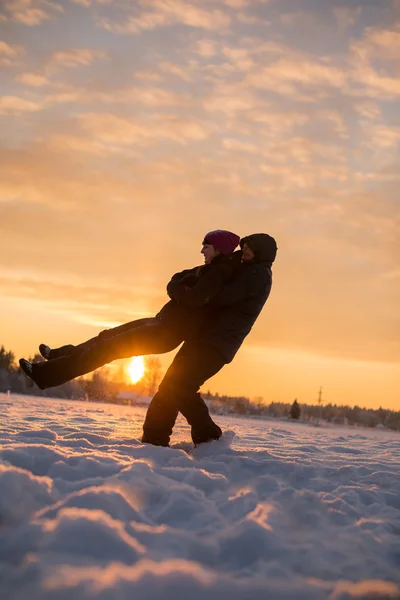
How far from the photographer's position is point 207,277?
512 centimetres

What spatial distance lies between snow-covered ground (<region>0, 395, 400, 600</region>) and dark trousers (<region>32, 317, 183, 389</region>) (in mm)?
1035

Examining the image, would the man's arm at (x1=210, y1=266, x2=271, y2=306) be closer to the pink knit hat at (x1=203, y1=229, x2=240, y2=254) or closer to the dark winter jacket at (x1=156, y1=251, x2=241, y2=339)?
the dark winter jacket at (x1=156, y1=251, x2=241, y2=339)

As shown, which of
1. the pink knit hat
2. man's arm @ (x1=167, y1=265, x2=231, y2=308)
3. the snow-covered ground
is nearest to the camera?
the snow-covered ground

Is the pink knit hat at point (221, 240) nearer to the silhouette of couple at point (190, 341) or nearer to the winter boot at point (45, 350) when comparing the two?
the silhouette of couple at point (190, 341)

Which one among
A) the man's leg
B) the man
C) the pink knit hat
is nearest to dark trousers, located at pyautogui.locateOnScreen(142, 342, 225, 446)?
the man

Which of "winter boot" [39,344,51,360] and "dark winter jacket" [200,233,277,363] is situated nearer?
"dark winter jacket" [200,233,277,363]

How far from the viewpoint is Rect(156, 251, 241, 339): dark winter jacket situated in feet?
16.6

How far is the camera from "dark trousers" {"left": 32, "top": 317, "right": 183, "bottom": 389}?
5.27m

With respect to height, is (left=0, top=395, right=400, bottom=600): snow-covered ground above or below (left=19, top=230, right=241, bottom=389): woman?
below

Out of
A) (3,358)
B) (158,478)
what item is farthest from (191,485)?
(3,358)

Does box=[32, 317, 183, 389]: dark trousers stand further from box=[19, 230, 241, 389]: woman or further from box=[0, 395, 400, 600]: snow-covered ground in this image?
box=[0, 395, 400, 600]: snow-covered ground

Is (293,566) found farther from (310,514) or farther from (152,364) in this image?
(152,364)

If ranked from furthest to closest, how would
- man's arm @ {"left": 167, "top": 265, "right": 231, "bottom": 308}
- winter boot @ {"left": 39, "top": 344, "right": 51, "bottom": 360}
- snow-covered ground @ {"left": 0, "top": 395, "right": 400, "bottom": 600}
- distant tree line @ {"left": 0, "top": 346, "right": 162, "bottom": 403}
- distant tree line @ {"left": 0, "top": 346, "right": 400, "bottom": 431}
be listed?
distant tree line @ {"left": 0, "top": 346, "right": 400, "bottom": 431} < distant tree line @ {"left": 0, "top": 346, "right": 162, "bottom": 403} < winter boot @ {"left": 39, "top": 344, "right": 51, "bottom": 360} < man's arm @ {"left": 167, "top": 265, "right": 231, "bottom": 308} < snow-covered ground @ {"left": 0, "top": 395, "right": 400, "bottom": 600}

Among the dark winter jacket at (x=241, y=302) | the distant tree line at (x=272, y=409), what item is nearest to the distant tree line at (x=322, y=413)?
the distant tree line at (x=272, y=409)
